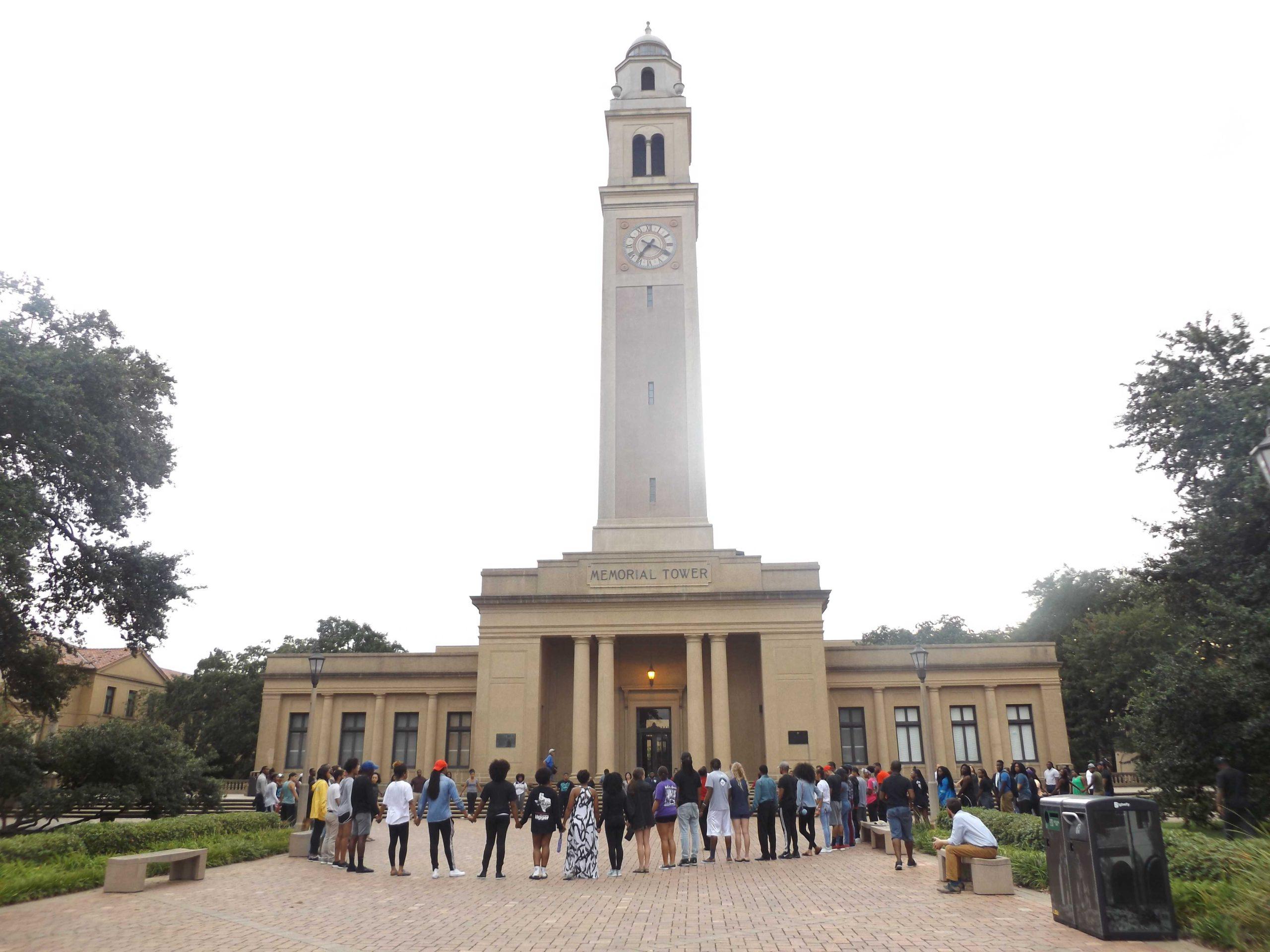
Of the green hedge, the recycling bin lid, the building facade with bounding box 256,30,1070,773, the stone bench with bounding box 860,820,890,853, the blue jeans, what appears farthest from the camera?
the building facade with bounding box 256,30,1070,773

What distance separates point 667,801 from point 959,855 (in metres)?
4.94

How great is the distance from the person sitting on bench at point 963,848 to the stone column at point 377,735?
94.1 feet

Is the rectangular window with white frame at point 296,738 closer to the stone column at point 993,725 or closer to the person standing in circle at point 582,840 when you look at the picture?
the person standing in circle at point 582,840

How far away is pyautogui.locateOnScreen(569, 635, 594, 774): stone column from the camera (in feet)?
104

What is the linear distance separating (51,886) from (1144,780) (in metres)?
21.1

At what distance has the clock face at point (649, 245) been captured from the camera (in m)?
41.3

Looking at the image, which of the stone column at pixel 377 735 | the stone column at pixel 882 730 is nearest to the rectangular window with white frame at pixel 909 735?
the stone column at pixel 882 730

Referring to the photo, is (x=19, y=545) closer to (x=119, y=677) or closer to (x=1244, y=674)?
(x=1244, y=674)

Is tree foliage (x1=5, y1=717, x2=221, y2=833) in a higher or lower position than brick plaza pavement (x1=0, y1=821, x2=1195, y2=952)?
higher

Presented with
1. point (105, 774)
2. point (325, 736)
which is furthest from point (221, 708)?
point (105, 774)

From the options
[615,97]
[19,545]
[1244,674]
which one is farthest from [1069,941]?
[615,97]

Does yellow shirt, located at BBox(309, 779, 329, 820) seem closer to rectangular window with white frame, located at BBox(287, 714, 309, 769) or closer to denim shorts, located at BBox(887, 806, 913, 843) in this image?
denim shorts, located at BBox(887, 806, 913, 843)

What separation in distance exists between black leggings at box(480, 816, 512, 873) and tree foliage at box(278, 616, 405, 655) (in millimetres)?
55811

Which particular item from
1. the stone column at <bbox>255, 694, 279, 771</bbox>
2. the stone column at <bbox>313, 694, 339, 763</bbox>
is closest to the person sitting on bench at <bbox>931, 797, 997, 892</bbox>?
the stone column at <bbox>313, 694, 339, 763</bbox>
